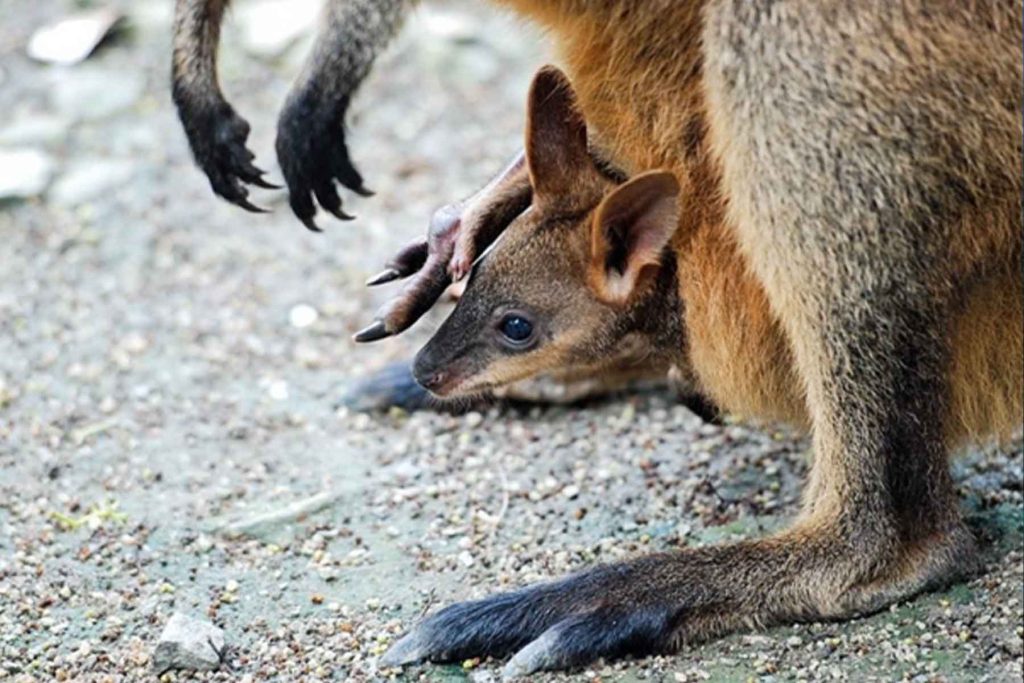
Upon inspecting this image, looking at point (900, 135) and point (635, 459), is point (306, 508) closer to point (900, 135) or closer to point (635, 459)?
point (635, 459)

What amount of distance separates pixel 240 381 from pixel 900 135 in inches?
97.2

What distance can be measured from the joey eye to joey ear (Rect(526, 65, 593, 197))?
29 cm

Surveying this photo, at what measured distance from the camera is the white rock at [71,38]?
6.77 meters

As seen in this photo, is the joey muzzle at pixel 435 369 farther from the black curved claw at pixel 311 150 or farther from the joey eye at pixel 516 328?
the black curved claw at pixel 311 150

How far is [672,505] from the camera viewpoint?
4191 millimetres

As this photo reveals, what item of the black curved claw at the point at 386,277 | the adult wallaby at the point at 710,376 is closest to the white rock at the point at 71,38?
the black curved claw at the point at 386,277

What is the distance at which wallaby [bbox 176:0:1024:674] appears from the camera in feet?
10.5

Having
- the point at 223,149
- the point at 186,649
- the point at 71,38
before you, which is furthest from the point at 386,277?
the point at 71,38

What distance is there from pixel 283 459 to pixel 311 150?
0.86m

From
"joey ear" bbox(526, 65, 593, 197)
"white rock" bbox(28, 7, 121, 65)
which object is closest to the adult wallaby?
"joey ear" bbox(526, 65, 593, 197)

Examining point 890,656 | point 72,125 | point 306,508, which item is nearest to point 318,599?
point 306,508

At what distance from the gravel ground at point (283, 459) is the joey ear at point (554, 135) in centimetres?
46

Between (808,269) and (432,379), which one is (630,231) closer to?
(808,269)

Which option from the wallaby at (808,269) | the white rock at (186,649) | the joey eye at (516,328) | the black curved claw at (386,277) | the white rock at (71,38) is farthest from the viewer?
the white rock at (71,38)
